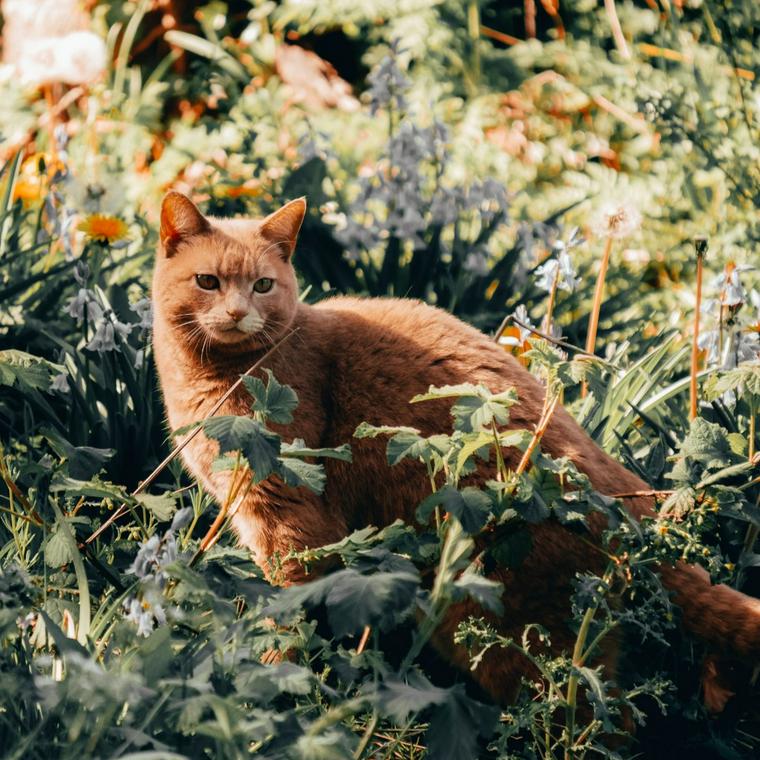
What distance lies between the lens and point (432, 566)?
221 centimetres

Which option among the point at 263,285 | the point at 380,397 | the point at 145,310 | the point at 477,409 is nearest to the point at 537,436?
the point at 477,409

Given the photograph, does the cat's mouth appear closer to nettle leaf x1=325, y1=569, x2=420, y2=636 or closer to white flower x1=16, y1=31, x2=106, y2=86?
nettle leaf x1=325, y1=569, x2=420, y2=636

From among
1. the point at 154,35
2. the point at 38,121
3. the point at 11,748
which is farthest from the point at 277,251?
the point at 154,35

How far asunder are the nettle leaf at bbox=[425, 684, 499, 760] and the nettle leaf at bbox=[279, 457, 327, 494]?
474 millimetres

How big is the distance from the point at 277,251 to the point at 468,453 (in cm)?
123

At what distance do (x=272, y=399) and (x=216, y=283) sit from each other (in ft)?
3.12

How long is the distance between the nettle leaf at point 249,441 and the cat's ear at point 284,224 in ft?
3.93

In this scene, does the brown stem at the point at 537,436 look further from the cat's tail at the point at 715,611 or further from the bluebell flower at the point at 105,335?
the bluebell flower at the point at 105,335

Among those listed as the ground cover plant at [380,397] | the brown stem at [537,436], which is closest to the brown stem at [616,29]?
the ground cover plant at [380,397]

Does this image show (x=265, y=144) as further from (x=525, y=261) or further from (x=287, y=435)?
(x=287, y=435)

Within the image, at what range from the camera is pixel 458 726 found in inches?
65.3

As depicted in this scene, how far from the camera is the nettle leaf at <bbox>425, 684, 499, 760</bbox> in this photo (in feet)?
5.41

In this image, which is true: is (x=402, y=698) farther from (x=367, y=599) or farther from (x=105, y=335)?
(x=105, y=335)

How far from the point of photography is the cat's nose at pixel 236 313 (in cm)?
273
